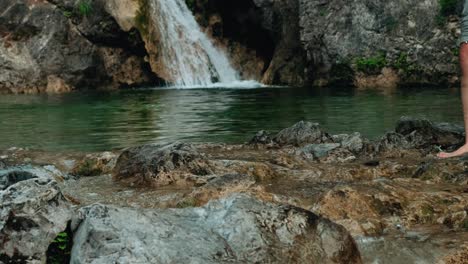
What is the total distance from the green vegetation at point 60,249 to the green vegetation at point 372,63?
1773cm

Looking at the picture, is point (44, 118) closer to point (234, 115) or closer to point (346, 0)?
point (234, 115)

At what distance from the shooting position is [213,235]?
3414 mm

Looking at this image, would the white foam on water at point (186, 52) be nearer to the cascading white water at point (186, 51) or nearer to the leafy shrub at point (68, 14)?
A: the cascading white water at point (186, 51)

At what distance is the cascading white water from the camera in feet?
79.8

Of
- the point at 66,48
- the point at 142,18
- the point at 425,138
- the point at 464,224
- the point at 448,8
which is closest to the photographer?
the point at 464,224

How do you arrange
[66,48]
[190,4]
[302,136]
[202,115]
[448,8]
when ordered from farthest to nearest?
1. [190,4]
2. [66,48]
3. [448,8]
4. [202,115]
5. [302,136]

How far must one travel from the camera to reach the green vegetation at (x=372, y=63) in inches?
789

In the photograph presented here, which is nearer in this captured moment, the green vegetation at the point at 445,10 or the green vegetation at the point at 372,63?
the green vegetation at the point at 445,10

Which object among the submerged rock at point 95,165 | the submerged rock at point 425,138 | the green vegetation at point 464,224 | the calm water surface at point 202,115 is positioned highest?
the submerged rock at point 425,138

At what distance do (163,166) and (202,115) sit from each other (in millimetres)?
7043

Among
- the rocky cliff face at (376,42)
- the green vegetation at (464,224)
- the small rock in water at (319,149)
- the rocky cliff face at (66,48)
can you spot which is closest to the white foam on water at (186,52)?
the rocky cliff face at (66,48)

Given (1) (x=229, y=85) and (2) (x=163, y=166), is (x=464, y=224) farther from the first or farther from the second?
(1) (x=229, y=85)

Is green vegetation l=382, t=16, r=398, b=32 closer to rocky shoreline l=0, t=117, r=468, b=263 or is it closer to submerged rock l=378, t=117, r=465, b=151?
submerged rock l=378, t=117, r=465, b=151

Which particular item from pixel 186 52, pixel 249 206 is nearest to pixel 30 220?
pixel 249 206
